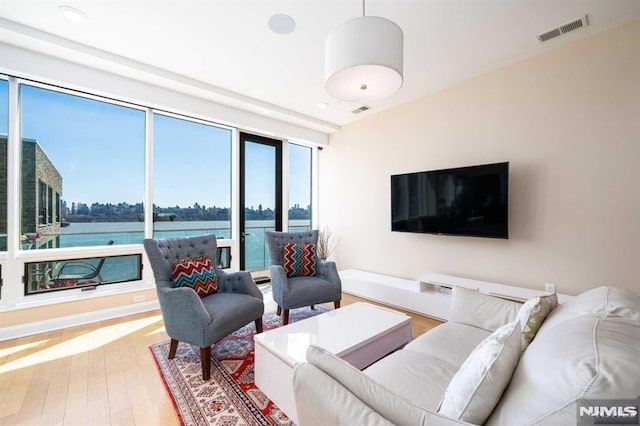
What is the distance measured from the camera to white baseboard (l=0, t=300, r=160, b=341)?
2.70 meters

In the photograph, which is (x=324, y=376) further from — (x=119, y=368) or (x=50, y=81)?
(x=50, y=81)

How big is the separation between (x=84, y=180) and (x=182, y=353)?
2403 millimetres

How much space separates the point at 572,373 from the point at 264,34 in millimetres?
2970

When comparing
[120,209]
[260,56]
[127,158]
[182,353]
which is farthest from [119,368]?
[260,56]

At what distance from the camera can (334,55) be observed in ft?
5.20

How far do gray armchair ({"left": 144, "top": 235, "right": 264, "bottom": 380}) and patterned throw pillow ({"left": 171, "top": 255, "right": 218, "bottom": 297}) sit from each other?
62 millimetres

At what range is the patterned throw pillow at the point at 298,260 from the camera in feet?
10.8

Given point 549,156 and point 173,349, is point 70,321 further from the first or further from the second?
point 549,156

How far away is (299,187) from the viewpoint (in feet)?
17.6

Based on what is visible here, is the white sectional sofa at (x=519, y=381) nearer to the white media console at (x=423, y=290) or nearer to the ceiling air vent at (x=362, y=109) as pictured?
the white media console at (x=423, y=290)

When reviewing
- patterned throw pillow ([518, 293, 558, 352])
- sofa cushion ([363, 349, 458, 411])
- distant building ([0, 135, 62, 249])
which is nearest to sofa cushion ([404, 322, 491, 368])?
sofa cushion ([363, 349, 458, 411])

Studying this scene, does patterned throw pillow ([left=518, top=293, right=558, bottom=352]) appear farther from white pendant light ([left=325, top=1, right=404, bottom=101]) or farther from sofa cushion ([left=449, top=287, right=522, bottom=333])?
white pendant light ([left=325, top=1, right=404, bottom=101])

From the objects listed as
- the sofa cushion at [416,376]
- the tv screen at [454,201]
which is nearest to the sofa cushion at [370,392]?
the sofa cushion at [416,376]

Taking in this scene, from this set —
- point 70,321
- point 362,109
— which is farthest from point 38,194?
point 362,109
